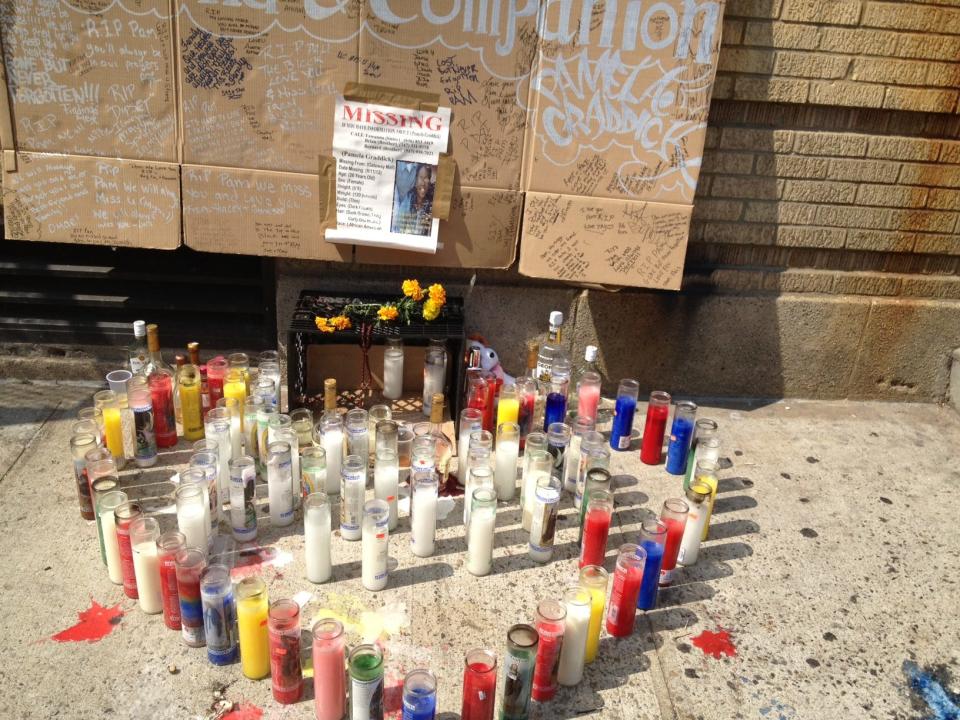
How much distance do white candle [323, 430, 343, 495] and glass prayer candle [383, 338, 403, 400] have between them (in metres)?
0.93

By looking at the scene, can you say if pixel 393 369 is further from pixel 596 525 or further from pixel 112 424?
pixel 596 525

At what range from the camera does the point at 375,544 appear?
140 inches

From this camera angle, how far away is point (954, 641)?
11.9ft

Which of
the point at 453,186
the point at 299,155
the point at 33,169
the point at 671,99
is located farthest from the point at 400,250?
the point at 33,169

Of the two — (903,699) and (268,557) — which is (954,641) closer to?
(903,699)

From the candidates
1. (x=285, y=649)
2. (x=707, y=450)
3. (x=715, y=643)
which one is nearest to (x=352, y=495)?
(x=285, y=649)

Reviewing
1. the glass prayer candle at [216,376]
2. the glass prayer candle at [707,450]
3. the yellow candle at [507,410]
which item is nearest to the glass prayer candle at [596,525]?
the glass prayer candle at [707,450]

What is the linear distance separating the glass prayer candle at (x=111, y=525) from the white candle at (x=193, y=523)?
0.26 metres

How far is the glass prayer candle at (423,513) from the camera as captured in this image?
12.4 feet

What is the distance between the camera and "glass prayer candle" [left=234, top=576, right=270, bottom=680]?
3.04 m

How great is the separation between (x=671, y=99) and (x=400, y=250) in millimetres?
1899

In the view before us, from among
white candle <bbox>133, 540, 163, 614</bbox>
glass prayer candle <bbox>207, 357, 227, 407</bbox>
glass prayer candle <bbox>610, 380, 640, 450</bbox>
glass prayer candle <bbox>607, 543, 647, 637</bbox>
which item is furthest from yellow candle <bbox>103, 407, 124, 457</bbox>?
glass prayer candle <bbox>610, 380, 640, 450</bbox>

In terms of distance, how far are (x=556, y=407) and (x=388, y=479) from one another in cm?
133

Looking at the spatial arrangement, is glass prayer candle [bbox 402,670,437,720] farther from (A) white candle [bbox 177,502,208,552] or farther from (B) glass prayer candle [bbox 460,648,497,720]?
(A) white candle [bbox 177,502,208,552]
